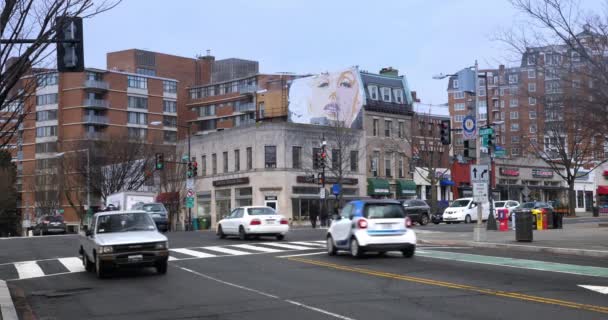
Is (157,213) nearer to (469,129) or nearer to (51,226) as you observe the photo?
(51,226)

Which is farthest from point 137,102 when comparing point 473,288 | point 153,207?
point 473,288

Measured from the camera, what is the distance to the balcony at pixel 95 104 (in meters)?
100

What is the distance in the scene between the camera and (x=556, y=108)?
920 inches

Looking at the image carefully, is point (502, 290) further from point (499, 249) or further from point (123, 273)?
point (499, 249)

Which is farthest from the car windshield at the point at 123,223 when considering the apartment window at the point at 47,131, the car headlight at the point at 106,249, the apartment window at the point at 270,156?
the apartment window at the point at 47,131

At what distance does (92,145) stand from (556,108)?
49.5m

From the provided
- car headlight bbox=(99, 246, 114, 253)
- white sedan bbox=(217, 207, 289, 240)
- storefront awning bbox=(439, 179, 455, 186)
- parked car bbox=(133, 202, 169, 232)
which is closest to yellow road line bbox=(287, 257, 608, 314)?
car headlight bbox=(99, 246, 114, 253)

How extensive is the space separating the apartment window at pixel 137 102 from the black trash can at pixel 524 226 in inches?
3442

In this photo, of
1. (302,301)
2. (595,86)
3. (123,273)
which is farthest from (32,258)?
(595,86)

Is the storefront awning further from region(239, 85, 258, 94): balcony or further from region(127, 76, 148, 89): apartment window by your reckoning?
region(127, 76, 148, 89): apartment window

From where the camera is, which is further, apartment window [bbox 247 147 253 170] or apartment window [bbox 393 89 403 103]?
apartment window [bbox 393 89 403 103]

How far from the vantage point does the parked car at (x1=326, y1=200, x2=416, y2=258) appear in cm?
1955

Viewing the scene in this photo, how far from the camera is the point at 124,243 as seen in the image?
16016mm

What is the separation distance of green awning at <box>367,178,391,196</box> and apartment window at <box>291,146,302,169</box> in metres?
7.91
